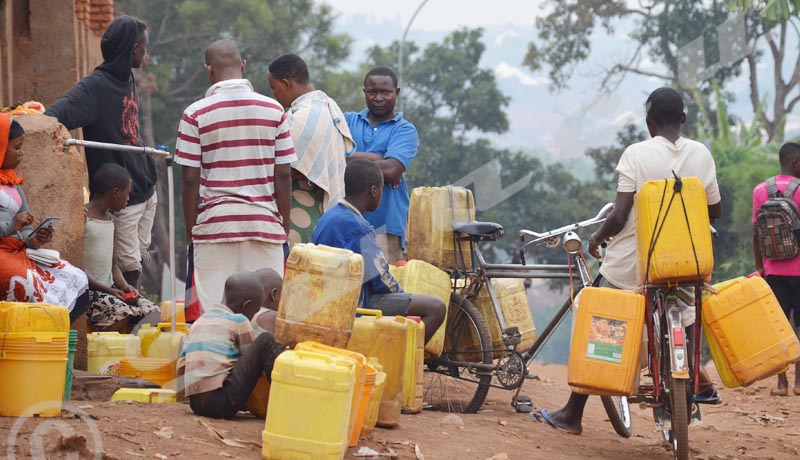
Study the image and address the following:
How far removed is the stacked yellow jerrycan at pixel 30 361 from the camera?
536 cm

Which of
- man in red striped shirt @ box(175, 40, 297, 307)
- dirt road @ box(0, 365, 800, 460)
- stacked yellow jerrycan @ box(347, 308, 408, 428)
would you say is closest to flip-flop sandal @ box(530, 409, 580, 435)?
dirt road @ box(0, 365, 800, 460)

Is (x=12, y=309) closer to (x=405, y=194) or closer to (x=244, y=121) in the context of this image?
(x=244, y=121)

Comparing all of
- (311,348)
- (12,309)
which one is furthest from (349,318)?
(12,309)

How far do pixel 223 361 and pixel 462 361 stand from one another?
243 cm

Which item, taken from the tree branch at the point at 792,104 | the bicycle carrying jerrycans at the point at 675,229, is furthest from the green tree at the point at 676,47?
the bicycle carrying jerrycans at the point at 675,229

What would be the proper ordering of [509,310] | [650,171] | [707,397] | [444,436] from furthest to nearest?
1. [509,310]
2. [707,397]
3. [444,436]
4. [650,171]

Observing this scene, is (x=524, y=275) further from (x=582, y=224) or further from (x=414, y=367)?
(x=414, y=367)

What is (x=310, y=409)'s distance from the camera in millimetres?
4816

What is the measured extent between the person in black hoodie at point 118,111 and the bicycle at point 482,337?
7.37 feet

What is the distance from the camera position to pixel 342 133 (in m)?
7.47

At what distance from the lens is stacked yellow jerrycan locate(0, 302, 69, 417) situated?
17.6 ft

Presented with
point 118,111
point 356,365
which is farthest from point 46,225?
point 356,365

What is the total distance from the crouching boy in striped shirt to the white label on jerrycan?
1652 mm

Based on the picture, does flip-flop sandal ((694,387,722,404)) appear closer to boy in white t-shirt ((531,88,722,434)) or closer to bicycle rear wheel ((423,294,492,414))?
boy in white t-shirt ((531,88,722,434))
